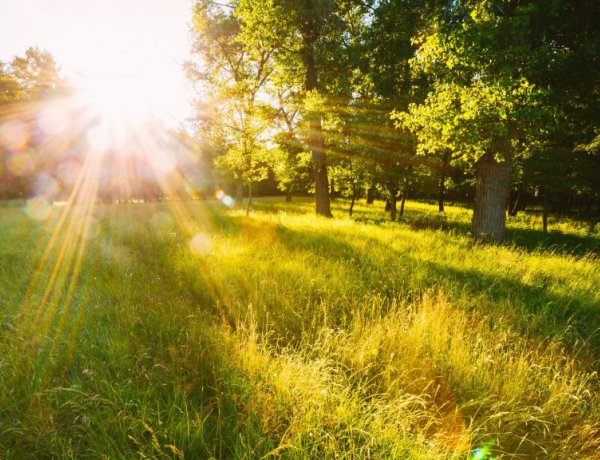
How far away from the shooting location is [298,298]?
4.42 meters

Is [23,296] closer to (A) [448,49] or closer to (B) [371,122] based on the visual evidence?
(A) [448,49]

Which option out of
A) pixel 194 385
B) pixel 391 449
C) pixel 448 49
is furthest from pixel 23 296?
pixel 448 49

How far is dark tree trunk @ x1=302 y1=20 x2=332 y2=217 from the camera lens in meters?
13.5

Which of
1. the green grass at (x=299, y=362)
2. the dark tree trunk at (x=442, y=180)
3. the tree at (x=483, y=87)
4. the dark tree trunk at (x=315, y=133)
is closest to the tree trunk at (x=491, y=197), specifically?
the tree at (x=483, y=87)

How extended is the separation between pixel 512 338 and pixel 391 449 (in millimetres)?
2394

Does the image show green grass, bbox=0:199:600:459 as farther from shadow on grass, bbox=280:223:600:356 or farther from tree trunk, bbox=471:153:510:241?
tree trunk, bbox=471:153:510:241

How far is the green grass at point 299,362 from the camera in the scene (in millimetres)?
2125

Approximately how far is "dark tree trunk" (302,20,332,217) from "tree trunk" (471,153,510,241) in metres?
7.15

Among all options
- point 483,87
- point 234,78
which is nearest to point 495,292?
point 483,87

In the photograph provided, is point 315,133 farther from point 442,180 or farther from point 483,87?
point 442,180

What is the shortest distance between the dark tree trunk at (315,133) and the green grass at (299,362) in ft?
32.2

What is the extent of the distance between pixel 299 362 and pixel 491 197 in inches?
341

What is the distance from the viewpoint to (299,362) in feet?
8.77

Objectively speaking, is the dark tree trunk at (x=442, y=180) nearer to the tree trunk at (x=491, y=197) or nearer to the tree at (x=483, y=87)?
the tree trunk at (x=491, y=197)
